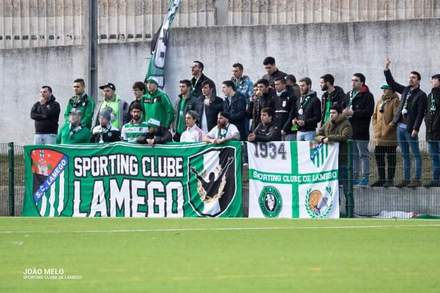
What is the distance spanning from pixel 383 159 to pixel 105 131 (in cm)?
559

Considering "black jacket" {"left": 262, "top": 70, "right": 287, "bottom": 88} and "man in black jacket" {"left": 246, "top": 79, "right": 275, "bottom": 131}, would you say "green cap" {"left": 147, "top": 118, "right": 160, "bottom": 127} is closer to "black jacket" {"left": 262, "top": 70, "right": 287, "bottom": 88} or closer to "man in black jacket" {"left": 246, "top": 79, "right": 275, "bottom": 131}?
"man in black jacket" {"left": 246, "top": 79, "right": 275, "bottom": 131}

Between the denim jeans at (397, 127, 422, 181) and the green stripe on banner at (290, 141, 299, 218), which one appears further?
the green stripe on banner at (290, 141, 299, 218)

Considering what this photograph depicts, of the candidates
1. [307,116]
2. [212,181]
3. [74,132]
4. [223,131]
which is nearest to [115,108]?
[74,132]

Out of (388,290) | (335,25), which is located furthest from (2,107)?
(388,290)

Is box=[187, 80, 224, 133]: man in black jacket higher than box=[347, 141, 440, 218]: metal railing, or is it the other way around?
box=[187, 80, 224, 133]: man in black jacket

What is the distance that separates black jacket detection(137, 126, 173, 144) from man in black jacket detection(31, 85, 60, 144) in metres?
2.66

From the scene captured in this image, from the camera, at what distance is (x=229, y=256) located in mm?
14211

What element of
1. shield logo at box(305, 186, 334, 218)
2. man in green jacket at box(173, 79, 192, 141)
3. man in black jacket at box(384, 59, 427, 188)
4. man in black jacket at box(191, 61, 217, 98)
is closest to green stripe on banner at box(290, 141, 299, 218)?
shield logo at box(305, 186, 334, 218)

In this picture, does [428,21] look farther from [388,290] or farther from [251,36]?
[388,290]

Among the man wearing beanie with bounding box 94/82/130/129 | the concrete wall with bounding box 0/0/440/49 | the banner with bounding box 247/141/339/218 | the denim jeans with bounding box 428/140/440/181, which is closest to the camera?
the denim jeans with bounding box 428/140/440/181

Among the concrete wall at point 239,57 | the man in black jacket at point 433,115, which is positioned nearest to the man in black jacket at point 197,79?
the concrete wall at point 239,57

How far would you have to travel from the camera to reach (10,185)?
2453 centimetres

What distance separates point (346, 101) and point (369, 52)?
5200mm

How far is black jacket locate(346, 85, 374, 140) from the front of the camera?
22.8m
